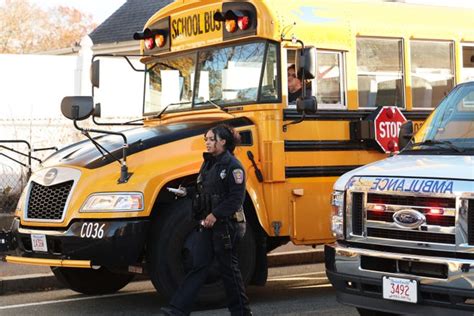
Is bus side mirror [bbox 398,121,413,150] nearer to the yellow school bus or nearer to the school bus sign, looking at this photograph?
the yellow school bus

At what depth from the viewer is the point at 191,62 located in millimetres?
9211

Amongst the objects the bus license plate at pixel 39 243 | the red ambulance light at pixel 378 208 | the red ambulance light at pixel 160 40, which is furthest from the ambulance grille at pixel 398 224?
the red ambulance light at pixel 160 40

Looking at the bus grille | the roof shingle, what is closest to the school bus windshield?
the bus grille

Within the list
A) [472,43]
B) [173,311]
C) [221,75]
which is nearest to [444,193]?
[173,311]

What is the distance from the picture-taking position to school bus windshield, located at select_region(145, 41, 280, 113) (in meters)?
8.37

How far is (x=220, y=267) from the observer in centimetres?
714

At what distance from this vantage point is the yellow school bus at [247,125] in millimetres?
7719

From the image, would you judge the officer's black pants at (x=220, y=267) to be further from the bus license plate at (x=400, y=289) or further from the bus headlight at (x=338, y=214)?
the bus license plate at (x=400, y=289)

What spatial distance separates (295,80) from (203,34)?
3.97 feet

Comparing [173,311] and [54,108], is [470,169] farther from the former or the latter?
[54,108]

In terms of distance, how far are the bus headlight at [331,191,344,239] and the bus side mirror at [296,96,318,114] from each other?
1560 mm

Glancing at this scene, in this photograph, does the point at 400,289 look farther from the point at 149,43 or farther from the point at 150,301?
the point at 149,43

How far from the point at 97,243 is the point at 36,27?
43.5 meters

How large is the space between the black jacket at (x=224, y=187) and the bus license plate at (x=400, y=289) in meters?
1.51
